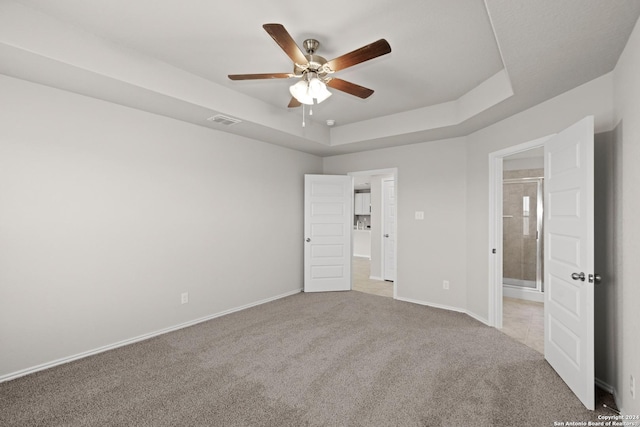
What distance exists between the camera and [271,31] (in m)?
1.75

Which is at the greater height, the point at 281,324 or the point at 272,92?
the point at 272,92

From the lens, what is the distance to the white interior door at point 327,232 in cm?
518

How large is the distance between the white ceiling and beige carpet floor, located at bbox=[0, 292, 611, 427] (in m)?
2.44

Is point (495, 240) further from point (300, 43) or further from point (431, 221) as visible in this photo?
point (300, 43)

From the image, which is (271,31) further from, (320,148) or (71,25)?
(320,148)

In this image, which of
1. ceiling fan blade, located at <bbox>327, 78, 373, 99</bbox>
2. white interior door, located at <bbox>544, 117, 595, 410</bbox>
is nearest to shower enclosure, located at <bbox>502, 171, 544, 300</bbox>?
white interior door, located at <bbox>544, 117, 595, 410</bbox>

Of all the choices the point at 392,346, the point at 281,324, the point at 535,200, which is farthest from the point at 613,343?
the point at 535,200

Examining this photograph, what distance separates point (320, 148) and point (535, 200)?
146 inches

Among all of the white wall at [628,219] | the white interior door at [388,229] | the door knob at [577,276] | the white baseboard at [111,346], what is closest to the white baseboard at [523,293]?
the white interior door at [388,229]

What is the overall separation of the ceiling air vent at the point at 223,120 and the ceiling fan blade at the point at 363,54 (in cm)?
168

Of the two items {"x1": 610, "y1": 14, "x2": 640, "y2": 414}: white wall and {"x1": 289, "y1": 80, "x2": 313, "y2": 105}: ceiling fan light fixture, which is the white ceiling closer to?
{"x1": 610, "y1": 14, "x2": 640, "y2": 414}: white wall

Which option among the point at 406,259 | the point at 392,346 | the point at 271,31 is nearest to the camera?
the point at 271,31

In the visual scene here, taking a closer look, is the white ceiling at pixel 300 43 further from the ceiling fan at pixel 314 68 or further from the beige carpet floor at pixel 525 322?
the beige carpet floor at pixel 525 322

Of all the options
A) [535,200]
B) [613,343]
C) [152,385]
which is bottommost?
[152,385]
